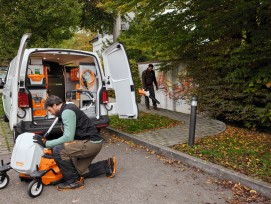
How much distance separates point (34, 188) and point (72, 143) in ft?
2.56

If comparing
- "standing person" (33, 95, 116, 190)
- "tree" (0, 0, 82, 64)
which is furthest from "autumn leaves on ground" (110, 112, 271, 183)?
"tree" (0, 0, 82, 64)

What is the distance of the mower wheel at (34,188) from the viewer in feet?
12.4

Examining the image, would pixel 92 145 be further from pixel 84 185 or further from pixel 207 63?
pixel 207 63

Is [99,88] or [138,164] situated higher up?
[99,88]

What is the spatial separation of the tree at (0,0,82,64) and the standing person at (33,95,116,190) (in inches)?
412

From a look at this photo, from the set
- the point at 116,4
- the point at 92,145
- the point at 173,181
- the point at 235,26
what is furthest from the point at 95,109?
the point at 235,26

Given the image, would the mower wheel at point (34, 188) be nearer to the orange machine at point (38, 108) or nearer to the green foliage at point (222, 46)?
the orange machine at point (38, 108)

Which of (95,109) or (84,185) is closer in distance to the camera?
(84,185)

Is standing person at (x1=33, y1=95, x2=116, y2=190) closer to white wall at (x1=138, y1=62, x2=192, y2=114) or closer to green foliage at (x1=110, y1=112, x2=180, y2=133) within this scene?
green foliage at (x1=110, y1=112, x2=180, y2=133)

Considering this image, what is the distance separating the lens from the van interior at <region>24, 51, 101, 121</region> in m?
6.62

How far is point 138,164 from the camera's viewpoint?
→ 5.30 meters

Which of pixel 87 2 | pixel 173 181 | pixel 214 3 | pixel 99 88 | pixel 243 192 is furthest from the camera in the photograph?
pixel 87 2

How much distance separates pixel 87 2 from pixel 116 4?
762 cm

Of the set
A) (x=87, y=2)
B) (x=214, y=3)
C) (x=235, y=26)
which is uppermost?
(x=87, y=2)
